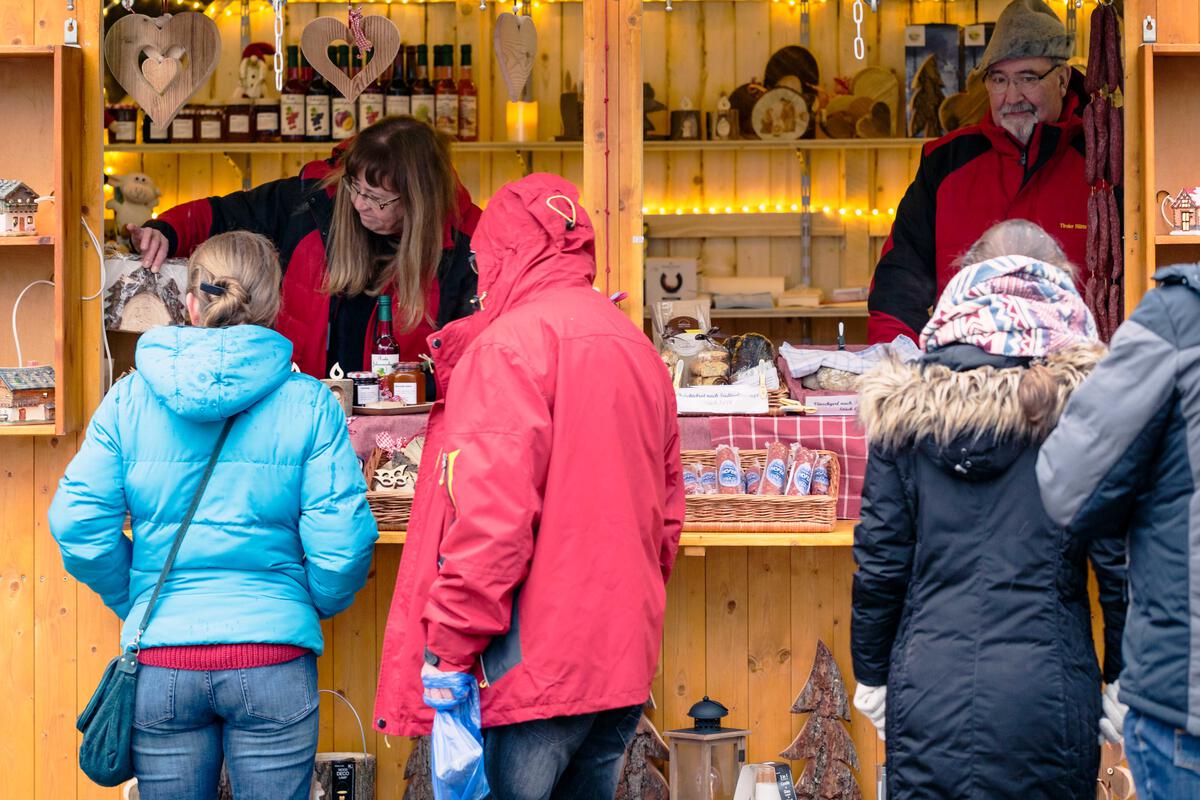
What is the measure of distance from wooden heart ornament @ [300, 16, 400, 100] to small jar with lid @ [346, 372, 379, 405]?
2.49 ft

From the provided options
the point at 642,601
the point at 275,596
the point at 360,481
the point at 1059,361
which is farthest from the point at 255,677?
Result: the point at 1059,361

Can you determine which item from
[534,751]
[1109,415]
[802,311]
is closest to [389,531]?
[534,751]

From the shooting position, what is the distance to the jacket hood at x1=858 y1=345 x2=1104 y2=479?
8.25 feet

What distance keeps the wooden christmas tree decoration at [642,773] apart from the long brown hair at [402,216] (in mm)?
1348

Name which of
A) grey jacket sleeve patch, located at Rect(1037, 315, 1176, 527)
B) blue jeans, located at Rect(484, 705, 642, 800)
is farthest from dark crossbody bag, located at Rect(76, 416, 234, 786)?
grey jacket sleeve patch, located at Rect(1037, 315, 1176, 527)

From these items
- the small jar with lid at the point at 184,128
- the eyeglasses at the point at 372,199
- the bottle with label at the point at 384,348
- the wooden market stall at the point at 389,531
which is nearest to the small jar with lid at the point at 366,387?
the bottle with label at the point at 384,348

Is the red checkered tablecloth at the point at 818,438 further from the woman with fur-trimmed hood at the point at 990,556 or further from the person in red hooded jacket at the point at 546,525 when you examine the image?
the woman with fur-trimmed hood at the point at 990,556

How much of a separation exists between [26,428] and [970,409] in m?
2.46

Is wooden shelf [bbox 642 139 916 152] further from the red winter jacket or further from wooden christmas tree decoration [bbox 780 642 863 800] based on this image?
the red winter jacket

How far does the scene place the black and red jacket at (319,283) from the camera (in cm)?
443

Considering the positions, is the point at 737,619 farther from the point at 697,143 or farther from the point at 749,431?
the point at 697,143

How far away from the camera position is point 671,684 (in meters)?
4.05

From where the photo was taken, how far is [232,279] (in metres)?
2.99

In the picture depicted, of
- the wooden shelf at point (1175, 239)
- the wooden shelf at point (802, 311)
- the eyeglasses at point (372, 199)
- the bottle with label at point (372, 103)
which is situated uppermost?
the bottle with label at point (372, 103)
